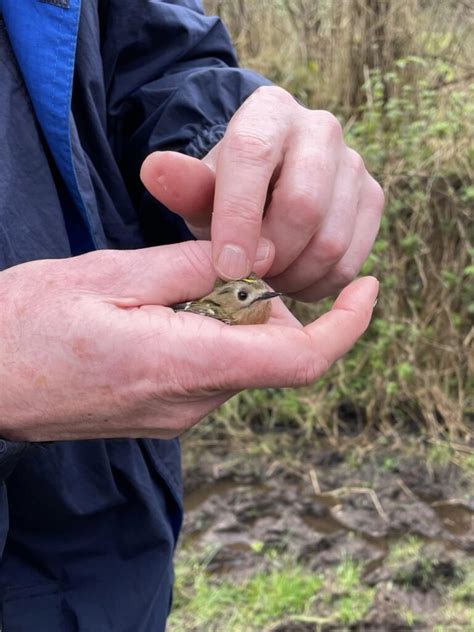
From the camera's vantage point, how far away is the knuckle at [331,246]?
157 centimetres

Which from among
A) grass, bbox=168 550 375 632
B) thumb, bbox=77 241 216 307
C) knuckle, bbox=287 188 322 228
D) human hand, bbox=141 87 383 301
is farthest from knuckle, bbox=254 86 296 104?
grass, bbox=168 550 375 632

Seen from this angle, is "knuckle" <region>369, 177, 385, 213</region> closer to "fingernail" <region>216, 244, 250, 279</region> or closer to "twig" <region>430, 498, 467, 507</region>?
"fingernail" <region>216, 244, 250, 279</region>

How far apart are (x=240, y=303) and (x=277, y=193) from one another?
11.8 inches

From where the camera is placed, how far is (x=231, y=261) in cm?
144

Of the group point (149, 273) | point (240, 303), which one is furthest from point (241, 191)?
point (240, 303)

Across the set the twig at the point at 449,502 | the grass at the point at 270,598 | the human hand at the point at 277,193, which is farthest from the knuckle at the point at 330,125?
the twig at the point at 449,502

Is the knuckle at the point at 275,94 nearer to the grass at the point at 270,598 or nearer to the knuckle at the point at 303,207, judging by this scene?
the knuckle at the point at 303,207

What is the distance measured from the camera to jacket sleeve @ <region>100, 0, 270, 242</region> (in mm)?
1812

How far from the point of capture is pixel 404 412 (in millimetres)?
5094

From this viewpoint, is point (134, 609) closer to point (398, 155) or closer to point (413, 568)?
point (413, 568)

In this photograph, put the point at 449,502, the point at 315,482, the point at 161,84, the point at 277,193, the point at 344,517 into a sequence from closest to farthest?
the point at 277,193
the point at 161,84
the point at 344,517
the point at 449,502
the point at 315,482

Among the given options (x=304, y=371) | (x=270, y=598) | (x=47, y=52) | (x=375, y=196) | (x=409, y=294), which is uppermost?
(x=47, y=52)

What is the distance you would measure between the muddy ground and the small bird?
2.14m

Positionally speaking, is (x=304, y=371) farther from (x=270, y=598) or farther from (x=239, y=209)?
(x=270, y=598)
